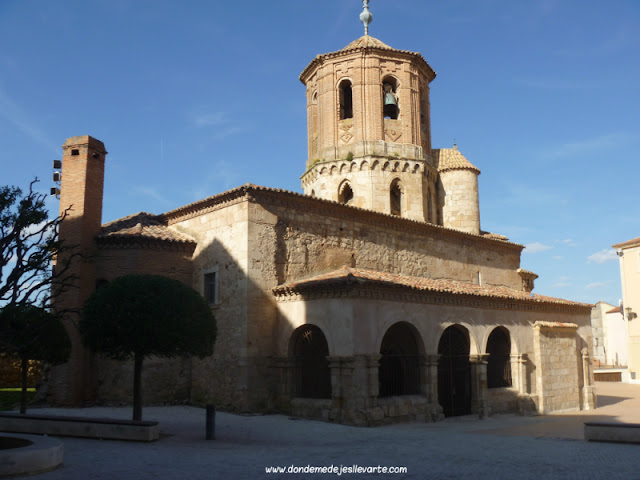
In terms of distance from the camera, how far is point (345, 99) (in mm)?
23188

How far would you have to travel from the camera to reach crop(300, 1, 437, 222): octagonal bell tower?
70.6ft

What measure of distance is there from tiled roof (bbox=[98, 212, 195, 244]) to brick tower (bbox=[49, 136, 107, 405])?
616 mm

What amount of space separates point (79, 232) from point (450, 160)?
14919 mm

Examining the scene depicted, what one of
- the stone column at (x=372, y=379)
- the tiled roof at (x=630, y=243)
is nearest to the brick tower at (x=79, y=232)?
the stone column at (x=372, y=379)

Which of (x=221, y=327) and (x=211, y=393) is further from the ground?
(x=221, y=327)

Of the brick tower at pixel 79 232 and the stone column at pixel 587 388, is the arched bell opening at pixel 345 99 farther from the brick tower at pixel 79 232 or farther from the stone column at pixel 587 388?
the stone column at pixel 587 388

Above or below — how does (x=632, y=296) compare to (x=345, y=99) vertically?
below

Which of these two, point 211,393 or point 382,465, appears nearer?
point 382,465

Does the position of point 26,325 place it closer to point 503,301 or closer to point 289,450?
point 289,450

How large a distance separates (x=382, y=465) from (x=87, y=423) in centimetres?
577

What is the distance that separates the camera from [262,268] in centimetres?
1581

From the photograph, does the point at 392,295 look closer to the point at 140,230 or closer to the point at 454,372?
the point at 454,372

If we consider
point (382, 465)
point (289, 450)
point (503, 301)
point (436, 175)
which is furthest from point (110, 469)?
point (436, 175)

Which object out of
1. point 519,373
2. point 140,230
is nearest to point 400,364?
point 519,373
